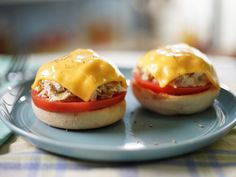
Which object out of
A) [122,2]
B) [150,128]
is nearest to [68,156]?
[150,128]

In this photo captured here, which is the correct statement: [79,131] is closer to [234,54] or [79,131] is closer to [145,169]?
[145,169]

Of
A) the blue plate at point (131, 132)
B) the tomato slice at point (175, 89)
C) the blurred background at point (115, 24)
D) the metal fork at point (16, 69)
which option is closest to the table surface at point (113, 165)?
the blue plate at point (131, 132)

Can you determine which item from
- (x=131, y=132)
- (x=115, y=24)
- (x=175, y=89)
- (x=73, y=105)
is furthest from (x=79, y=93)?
(x=115, y=24)

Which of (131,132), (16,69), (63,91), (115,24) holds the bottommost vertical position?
(115,24)

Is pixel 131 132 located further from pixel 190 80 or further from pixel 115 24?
pixel 115 24

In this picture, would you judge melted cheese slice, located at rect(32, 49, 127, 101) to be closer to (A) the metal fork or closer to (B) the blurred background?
(A) the metal fork
